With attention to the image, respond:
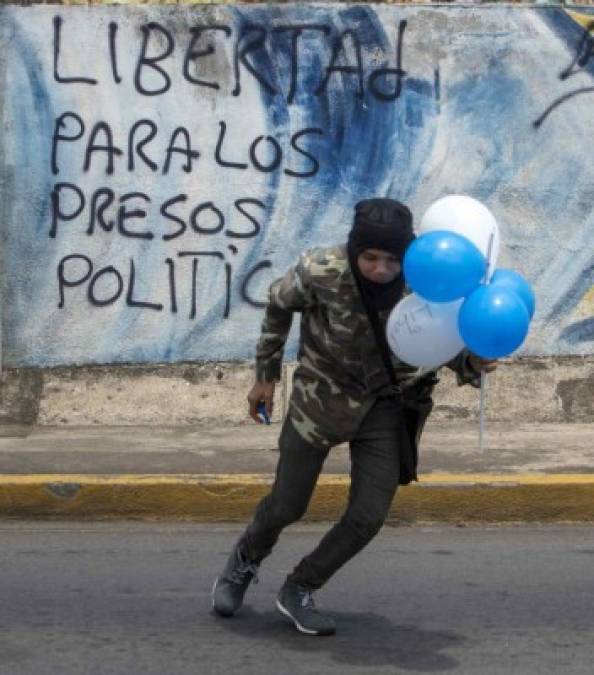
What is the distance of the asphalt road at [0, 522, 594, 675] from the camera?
5.44m

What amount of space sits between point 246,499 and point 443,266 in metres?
3.16

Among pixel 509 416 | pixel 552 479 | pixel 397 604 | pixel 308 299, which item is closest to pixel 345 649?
pixel 397 604

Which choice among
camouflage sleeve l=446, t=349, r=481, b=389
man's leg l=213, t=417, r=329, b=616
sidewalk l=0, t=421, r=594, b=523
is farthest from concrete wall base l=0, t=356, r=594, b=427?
camouflage sleeve l=446, t=349, r=481, b=389

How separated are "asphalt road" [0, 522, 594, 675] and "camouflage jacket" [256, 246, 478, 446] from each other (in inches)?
29.5

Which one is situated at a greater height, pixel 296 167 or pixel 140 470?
pixel 296 167

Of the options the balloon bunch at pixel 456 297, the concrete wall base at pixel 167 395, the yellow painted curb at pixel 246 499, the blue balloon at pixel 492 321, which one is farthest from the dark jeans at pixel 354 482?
the concrete wall base at pixel 167 395

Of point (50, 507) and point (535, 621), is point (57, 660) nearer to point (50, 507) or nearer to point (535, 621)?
point (535, 621)

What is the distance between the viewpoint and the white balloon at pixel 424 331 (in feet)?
16.9

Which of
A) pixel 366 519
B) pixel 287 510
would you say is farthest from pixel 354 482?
pixel 287 510

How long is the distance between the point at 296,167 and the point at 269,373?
3.96 metres

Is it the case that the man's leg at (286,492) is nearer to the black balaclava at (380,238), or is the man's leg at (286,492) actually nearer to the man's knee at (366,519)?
the man's knee at (366,519)

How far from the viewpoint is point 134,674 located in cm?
525

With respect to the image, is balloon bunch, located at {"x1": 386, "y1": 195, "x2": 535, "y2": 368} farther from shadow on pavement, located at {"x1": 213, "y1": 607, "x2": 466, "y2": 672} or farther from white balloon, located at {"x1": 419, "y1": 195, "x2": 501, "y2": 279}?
shadow on pavement, located at {"x1": 213, "y1": 607, "x2": 466, "y2": 672}

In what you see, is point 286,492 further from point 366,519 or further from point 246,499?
point 246,499
